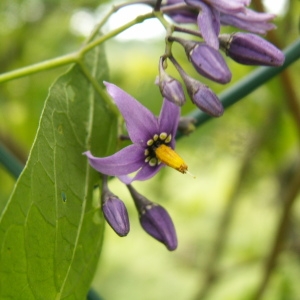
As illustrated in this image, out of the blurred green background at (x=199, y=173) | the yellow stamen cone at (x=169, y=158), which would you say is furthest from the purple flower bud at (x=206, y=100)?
the blurred green background at (x=199, y=173)

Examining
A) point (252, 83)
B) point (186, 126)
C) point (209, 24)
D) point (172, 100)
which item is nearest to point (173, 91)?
point (172, 100)

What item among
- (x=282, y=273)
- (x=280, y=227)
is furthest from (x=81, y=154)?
(x=282, y=273)

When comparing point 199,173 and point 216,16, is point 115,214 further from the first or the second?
point 199,173

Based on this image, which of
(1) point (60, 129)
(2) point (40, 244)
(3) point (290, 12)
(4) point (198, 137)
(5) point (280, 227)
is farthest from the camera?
(4) point (198, 137)

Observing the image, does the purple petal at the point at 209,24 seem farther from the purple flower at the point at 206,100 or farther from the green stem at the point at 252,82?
the green stem at the point at 252,82

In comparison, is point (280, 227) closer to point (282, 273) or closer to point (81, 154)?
point (282, 273)

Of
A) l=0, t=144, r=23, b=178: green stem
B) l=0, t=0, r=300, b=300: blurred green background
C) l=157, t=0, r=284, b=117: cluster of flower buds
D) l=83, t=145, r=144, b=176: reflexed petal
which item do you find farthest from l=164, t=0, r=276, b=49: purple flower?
l=0, t=0, r=300, b=300: blurred green background
